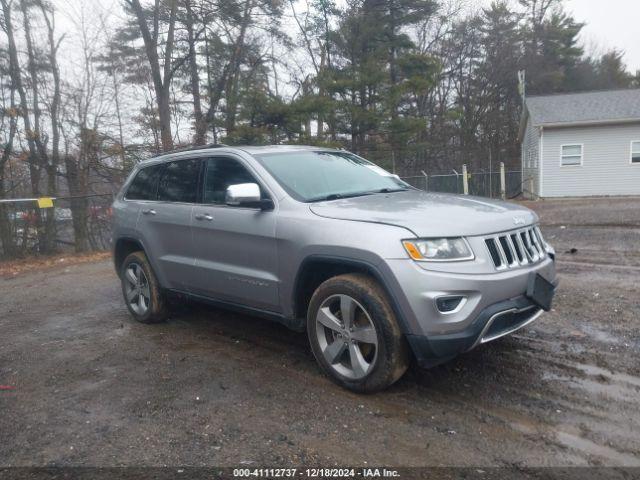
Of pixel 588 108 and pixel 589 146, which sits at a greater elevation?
pixel 588 108

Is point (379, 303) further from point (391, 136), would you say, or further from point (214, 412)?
point (391, 136)

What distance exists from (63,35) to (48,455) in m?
20.2

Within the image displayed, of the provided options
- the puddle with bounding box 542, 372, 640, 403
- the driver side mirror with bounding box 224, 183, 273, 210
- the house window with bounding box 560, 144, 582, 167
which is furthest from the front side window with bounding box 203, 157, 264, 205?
the house window with bounding box 560, 144, 582, 167

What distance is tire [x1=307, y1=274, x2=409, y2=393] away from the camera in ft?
10.8

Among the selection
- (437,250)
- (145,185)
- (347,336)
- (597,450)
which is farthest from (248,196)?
(597,450)

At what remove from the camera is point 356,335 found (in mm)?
3492

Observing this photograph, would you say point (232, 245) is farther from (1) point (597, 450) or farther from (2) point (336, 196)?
(1) point (597, 450)

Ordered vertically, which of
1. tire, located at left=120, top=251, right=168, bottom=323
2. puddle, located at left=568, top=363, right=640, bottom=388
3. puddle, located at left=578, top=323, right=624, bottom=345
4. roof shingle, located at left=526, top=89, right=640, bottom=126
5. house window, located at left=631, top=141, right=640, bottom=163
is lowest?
puddle, located at left=568, top=363, right=640, bottom=388

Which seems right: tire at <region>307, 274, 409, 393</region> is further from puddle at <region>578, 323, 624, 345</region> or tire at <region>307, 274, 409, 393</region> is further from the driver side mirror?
puddle at <region>578, 323, 624, 345</region>

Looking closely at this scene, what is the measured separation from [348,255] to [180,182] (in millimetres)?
2353

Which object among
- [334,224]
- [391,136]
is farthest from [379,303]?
[391,136]

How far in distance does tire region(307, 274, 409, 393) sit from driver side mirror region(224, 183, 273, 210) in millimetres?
841

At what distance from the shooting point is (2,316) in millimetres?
6707

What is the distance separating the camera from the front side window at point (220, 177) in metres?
4.43
